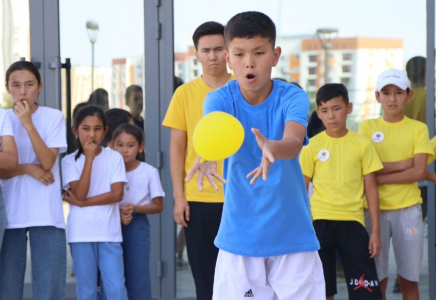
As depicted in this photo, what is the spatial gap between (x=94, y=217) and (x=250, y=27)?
2.32 metres

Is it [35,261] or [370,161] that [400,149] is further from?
[35,261]

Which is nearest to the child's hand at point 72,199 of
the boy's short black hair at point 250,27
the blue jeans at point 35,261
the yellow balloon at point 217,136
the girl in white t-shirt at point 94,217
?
the girl in white t-shirt at point 94,217

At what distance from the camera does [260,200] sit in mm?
3400

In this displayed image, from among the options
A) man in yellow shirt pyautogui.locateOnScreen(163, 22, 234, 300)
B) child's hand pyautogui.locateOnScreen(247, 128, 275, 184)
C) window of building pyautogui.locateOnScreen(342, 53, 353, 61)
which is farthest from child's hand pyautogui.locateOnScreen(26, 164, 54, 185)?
window of building pyautogui.locateOnScreen(342, 53, 353, 61)

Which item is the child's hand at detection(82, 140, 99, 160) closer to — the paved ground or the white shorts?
the paved ground

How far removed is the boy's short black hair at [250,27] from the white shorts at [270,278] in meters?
0.96

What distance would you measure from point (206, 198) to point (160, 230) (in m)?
2.03

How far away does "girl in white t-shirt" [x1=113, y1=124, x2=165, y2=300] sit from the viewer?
5484mm

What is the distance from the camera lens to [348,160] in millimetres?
5188

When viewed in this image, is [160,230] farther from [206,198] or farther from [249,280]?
[249,280]

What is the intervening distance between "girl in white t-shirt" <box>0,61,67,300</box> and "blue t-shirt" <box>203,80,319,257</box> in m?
1.95

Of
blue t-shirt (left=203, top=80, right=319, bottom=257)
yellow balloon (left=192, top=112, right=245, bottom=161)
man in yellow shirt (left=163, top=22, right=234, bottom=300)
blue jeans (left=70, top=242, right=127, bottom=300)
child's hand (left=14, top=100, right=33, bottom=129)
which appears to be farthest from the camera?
blue jeans (left=70, top=242, right=127, bottom=300)

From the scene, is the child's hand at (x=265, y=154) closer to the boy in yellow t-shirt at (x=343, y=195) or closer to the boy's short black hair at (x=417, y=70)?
the boy in yellow t-shirt at (x=343, y=195)

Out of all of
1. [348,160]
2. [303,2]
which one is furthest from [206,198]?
[303,2]
